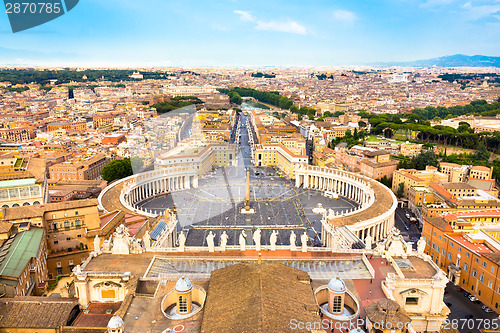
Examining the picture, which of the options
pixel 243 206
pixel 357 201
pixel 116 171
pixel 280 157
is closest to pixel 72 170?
pixel 116 171

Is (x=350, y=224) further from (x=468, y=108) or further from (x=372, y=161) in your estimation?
(x=468, y=108)

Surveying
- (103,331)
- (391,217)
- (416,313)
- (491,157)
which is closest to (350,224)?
(391,217)

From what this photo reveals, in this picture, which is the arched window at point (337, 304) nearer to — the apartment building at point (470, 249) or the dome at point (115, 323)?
the dome at point (115, 323)

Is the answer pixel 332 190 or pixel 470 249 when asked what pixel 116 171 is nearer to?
pixel 332 190

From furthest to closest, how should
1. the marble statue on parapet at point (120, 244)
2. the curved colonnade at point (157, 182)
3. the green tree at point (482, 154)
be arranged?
the green tree at point (482, 154) → the curved colonnade at point (157, 182) → the marble statue on parapet at point (120, 244)

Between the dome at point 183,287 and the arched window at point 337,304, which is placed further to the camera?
the arched window at point 337,304

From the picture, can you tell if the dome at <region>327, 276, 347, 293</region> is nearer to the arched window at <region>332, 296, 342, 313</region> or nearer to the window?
the arched window at <region>332, 296, 342, 313</region>

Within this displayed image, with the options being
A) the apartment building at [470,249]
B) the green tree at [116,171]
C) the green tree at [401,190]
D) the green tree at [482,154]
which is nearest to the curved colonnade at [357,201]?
the green tree at [401,190]
